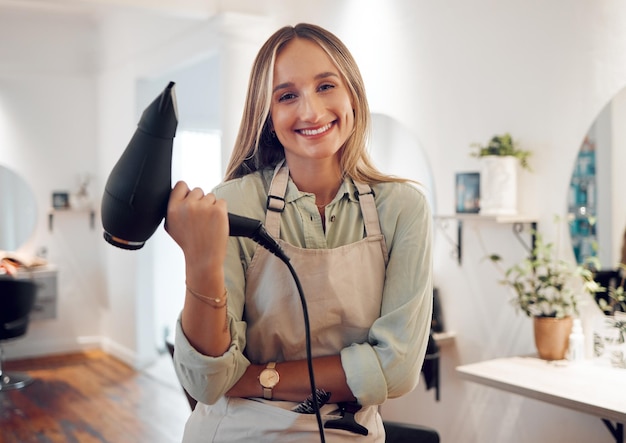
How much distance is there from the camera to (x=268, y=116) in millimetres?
1274

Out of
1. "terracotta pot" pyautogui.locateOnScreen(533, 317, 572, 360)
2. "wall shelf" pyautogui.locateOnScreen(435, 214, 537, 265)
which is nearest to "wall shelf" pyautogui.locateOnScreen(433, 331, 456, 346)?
"wall shelf" pyautogui.locateOnScreen(435, 214, 537, 265)

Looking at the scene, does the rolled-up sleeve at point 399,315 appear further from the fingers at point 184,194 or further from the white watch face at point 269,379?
the fingers at point 184,194

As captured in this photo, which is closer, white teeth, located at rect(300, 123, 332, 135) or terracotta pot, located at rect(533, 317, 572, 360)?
white teeth, located at rect(300, 123, 332, 135)

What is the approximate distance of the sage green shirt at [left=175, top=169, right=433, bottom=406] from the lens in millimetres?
1116

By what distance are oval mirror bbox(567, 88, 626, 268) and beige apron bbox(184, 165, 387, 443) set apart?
1.63 meters

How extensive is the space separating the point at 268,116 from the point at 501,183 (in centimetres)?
176

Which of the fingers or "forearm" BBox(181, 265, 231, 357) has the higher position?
the fingers

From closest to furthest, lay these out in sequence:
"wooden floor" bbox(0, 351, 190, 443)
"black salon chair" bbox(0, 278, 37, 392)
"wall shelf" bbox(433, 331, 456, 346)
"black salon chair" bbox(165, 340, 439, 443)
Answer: "black salon chair" bbox(165, 340, 439, 443) < "wall shelf" bbox(433, 331, 456, 346) < "wooden floor" bbox(0, 351, 190, 443) < "black salon chair" bbox(0, 278, 37, 392)

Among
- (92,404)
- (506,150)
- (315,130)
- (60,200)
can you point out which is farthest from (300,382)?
(60,200)

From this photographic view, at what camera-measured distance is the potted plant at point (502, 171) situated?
9.25ft

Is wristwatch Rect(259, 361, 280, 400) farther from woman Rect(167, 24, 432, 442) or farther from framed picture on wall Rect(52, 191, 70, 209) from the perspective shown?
framed picture on wall Rect(52, 191, 70, 209)

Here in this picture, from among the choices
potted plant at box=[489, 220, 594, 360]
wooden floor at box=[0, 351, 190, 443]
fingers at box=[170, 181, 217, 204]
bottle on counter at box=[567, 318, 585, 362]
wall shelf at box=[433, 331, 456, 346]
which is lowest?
wooden floor at box=[0, 351, 190, 443]

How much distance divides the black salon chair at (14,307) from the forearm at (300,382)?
457 centimetres

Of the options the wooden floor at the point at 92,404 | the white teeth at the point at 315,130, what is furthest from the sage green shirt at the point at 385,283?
the wooden floor at the point at 92,404
